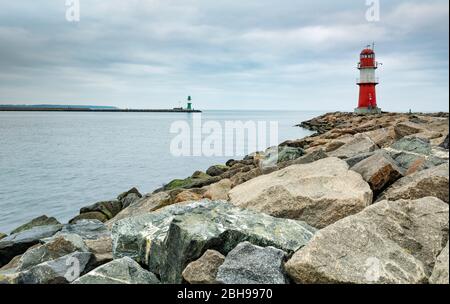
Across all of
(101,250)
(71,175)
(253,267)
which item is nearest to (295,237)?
(253,267)

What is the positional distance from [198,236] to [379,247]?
173cm

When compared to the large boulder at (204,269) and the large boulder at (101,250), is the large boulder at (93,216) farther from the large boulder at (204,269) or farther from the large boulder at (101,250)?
the large boulder at (204,269)

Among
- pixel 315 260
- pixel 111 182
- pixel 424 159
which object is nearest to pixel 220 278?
pixel 315 260

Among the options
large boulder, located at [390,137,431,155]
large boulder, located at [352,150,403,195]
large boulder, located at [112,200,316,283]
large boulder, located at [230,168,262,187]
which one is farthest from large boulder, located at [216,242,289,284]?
large boulder, located at [230,168,262,187]

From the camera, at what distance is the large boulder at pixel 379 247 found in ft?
11.6

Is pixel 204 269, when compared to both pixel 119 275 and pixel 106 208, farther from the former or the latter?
pixel 106 208

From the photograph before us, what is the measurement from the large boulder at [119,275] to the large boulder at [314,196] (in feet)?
6.23

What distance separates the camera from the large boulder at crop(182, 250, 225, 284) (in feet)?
12.6

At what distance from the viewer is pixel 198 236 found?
436 centimetres

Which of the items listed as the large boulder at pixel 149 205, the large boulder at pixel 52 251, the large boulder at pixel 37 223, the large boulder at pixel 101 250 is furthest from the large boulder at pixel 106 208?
the large boulder at pixel 52 251

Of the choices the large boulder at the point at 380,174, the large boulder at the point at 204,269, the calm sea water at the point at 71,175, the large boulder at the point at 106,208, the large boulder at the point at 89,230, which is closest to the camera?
the large boulder at the point at 204,269

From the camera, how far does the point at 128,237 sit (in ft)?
17.2
